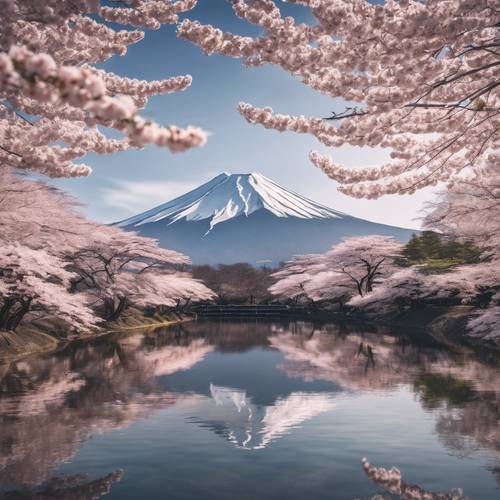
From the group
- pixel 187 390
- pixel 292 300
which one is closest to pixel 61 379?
pixel 187 390

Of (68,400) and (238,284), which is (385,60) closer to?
(68,400)

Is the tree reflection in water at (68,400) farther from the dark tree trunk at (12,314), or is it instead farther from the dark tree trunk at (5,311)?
the dark tree trunk at (5,311)

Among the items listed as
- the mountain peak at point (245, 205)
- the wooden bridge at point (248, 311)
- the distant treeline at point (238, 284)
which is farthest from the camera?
the mountain peak at point (245, 205)

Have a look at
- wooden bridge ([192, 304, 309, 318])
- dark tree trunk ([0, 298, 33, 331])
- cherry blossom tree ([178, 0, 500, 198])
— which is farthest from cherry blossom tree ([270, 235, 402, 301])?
cherry blossom tree ([178, 0, 500, 198])

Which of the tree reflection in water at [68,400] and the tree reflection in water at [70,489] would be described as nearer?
the tree reflection in water at [70,489]

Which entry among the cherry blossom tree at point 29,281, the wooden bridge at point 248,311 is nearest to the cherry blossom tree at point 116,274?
the cherry blossom tree at point 29,281

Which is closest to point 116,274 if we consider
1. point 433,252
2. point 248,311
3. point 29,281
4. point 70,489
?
point 29,281
